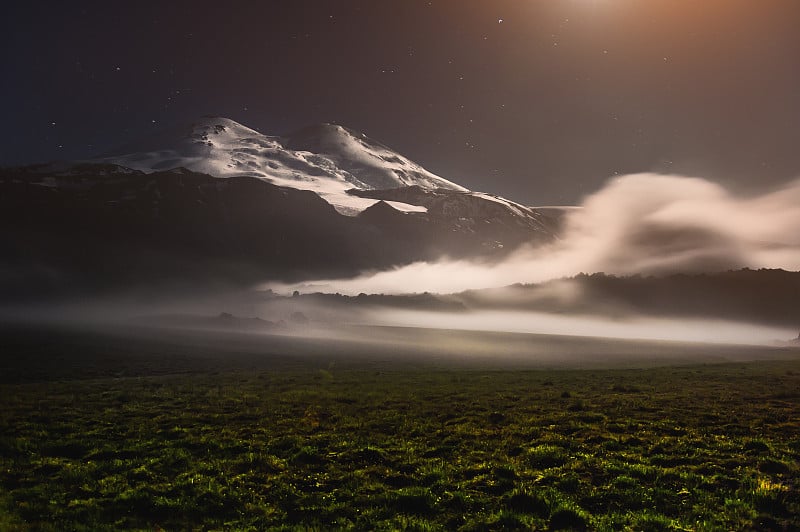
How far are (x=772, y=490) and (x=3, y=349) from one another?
155597mm

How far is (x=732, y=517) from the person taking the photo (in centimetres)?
1180

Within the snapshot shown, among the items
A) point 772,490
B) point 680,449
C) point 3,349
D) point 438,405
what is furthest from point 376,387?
point 3,349

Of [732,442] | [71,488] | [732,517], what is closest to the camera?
[732,517]

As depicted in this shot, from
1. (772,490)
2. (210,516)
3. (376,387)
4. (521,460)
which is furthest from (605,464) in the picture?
(376,387)

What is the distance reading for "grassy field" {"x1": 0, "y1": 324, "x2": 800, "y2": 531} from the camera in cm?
1295

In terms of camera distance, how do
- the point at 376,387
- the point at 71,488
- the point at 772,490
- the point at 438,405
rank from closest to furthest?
the point at 772,490
the point at 71,488
the point at 438,405
the point at 376,387

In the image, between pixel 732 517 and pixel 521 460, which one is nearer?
pixel 732 517

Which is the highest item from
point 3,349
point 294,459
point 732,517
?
point 732,517

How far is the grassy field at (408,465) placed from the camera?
510 inches

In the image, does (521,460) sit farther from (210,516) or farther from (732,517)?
(210,516)

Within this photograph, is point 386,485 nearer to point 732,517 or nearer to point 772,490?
point 732,517

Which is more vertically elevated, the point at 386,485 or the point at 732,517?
the point at 732,517

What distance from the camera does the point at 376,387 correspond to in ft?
168

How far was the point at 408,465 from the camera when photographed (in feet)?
59.3
